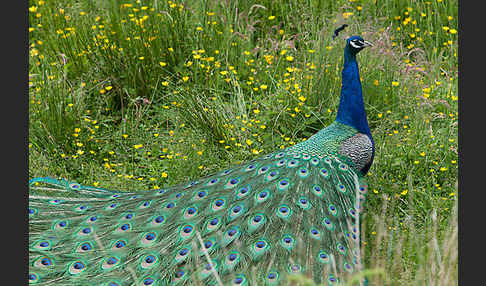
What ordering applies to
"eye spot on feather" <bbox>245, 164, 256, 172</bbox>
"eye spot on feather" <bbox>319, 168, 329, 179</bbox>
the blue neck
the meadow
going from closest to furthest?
"eye spot on feather" <bbox>319, 168, 329, 179</bbox> → "eye spot on feather" <bbox>245, 164, 256, 172</bbox> → the blue neck → the meadow

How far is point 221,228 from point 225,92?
2252mm

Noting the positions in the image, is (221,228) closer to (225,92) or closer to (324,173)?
(324,173)

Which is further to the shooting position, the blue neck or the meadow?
the meadow

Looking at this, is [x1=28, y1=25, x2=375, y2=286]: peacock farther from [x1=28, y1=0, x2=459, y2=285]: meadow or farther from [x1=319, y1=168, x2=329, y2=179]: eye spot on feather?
[x1=28, y1=0, x2=459, y2=285]: meadow

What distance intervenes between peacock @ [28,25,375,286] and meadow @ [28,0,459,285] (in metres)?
0.88

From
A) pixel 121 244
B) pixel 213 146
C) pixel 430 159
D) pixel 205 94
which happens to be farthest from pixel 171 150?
pixel 430 159

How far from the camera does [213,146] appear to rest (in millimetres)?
5031

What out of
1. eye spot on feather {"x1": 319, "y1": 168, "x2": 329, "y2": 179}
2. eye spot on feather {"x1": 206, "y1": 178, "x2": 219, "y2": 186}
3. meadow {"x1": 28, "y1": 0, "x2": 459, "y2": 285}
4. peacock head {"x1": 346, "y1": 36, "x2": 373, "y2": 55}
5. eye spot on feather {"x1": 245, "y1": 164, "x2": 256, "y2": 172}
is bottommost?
meadow {"x1": 28, "y1": 0, "x2": 459, "y2": 285}

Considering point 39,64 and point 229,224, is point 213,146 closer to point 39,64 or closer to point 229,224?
point 229,224

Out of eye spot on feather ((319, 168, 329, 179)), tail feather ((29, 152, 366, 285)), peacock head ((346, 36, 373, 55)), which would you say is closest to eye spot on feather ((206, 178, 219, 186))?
tail feather ((29, 152, 366, 285))

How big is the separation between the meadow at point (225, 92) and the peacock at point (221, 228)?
34.8 inches

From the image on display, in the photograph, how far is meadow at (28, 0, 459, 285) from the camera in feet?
15.9

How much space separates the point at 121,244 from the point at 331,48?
9.36 feet

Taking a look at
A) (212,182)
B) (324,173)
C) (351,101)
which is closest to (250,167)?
(212,182)
